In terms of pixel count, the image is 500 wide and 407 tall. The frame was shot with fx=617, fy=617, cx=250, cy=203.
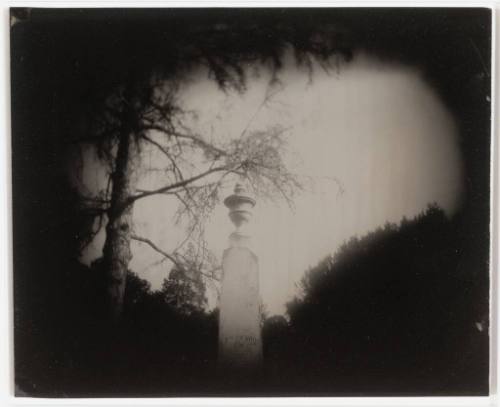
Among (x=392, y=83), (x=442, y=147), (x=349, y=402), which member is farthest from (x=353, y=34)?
(x=349, y=402)

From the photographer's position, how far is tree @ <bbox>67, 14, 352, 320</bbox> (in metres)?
2.09

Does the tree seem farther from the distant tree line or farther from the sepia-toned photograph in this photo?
the distant tree line

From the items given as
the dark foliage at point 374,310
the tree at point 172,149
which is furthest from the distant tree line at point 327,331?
the tree at point 172,149

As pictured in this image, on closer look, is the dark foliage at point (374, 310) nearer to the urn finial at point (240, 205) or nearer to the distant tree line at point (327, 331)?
the distant tree line at point (327, 331)

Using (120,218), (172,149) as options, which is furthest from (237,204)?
(120,218)

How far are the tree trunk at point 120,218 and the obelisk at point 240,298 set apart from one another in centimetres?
33

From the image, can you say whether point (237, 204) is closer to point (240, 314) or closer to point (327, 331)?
point (240, 314)

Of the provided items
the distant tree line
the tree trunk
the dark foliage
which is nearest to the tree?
the tree trunk

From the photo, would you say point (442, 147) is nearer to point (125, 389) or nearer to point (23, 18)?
point (125, 389)

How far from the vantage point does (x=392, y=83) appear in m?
2.12

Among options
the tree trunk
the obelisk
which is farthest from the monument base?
the tree trunk

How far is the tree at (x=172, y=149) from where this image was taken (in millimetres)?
2088

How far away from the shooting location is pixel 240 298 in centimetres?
210

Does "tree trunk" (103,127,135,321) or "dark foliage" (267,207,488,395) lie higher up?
"tree trunk" (103,127,135,321)
